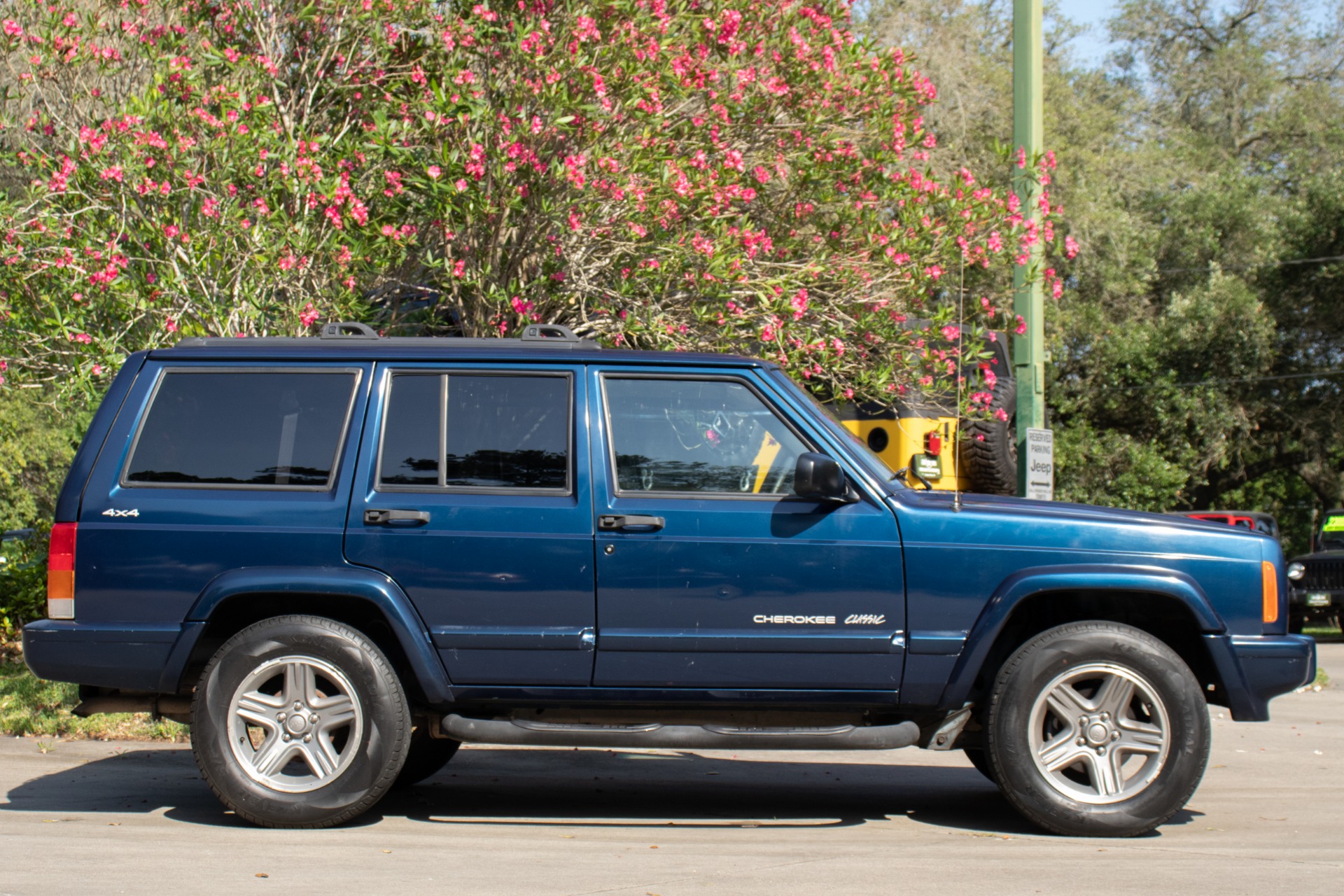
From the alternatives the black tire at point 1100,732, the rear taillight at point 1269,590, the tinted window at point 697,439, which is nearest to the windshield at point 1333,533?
the rear taillight at point 1269,590

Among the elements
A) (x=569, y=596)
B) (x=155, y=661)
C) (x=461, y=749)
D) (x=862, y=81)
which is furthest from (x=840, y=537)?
(x=862, y=81)

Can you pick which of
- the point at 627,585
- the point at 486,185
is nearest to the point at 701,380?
the point at 627,585

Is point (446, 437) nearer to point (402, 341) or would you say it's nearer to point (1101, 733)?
point (402, 341)

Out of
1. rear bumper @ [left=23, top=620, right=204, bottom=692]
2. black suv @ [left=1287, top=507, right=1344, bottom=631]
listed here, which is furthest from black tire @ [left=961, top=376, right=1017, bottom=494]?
rear bumper @ [left=23, top=620, right=204, bottom=692]

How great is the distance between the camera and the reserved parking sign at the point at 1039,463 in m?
10.0

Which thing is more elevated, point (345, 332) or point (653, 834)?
point (345, 332)

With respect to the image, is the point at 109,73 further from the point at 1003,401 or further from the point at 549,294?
the point at 1003,401

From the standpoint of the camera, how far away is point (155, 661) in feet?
18.2

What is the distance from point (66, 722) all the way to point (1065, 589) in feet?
19.4

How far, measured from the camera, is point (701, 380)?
227 inches

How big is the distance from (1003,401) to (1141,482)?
14.7 metres

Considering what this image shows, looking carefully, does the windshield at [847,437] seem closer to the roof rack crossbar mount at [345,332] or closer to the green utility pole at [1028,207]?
the roof rack crossbar mount at [345,332]

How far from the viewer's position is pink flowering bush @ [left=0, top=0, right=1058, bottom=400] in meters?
8.27

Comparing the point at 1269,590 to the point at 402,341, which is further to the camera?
the point at 402,341
